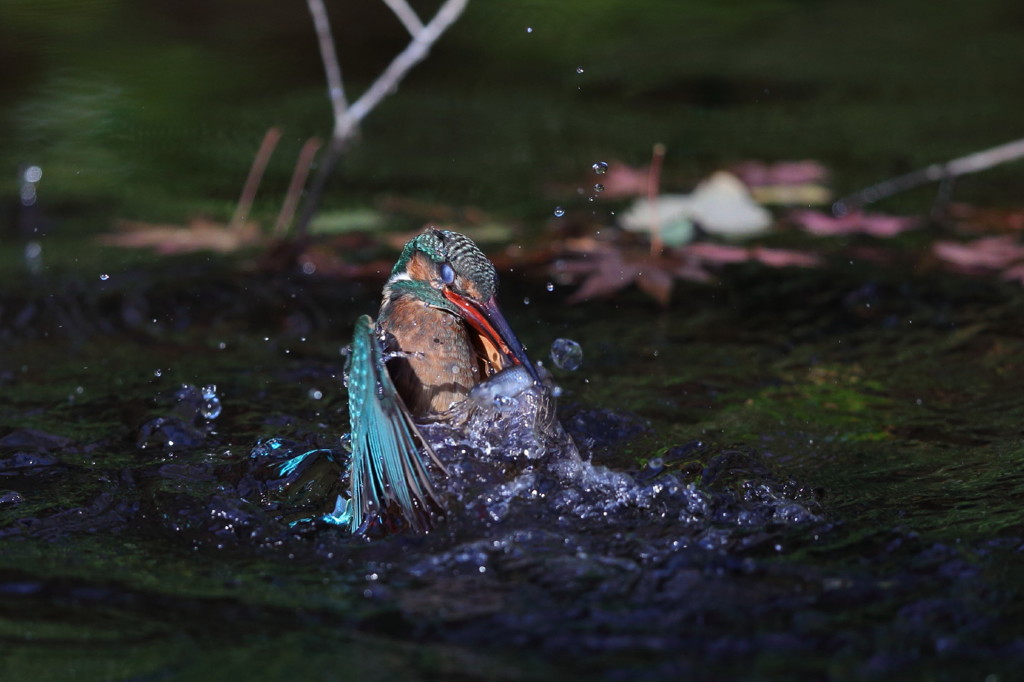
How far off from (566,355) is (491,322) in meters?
0.64

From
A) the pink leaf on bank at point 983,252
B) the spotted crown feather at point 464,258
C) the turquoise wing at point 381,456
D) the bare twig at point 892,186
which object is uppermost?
the bare twig at point 892,186

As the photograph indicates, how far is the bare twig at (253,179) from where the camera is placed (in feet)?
19.7

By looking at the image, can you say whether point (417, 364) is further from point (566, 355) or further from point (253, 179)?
point (253, 179)

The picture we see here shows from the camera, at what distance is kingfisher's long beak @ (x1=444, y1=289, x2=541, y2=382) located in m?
3.64

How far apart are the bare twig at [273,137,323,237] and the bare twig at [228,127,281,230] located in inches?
6.1

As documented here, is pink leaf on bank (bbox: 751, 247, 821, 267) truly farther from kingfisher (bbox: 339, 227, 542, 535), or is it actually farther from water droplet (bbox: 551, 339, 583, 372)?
kingfisher (bbox: 339, 227, 542, 535)

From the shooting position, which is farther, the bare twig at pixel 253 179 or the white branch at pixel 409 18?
the bare twig at pixel 253 179

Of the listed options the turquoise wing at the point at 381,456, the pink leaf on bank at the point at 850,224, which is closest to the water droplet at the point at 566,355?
the turquoise wing at the point at 381,456

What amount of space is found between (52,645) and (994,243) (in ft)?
14.2

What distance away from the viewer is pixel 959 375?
433cm

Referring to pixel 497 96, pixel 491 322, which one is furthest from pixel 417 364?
pixel 497 96

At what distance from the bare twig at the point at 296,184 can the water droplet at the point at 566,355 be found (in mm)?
2023

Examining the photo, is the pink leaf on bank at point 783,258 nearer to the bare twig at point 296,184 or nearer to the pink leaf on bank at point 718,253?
the pink leaf on bank at point 718,253

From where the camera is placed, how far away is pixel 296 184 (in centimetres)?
631
